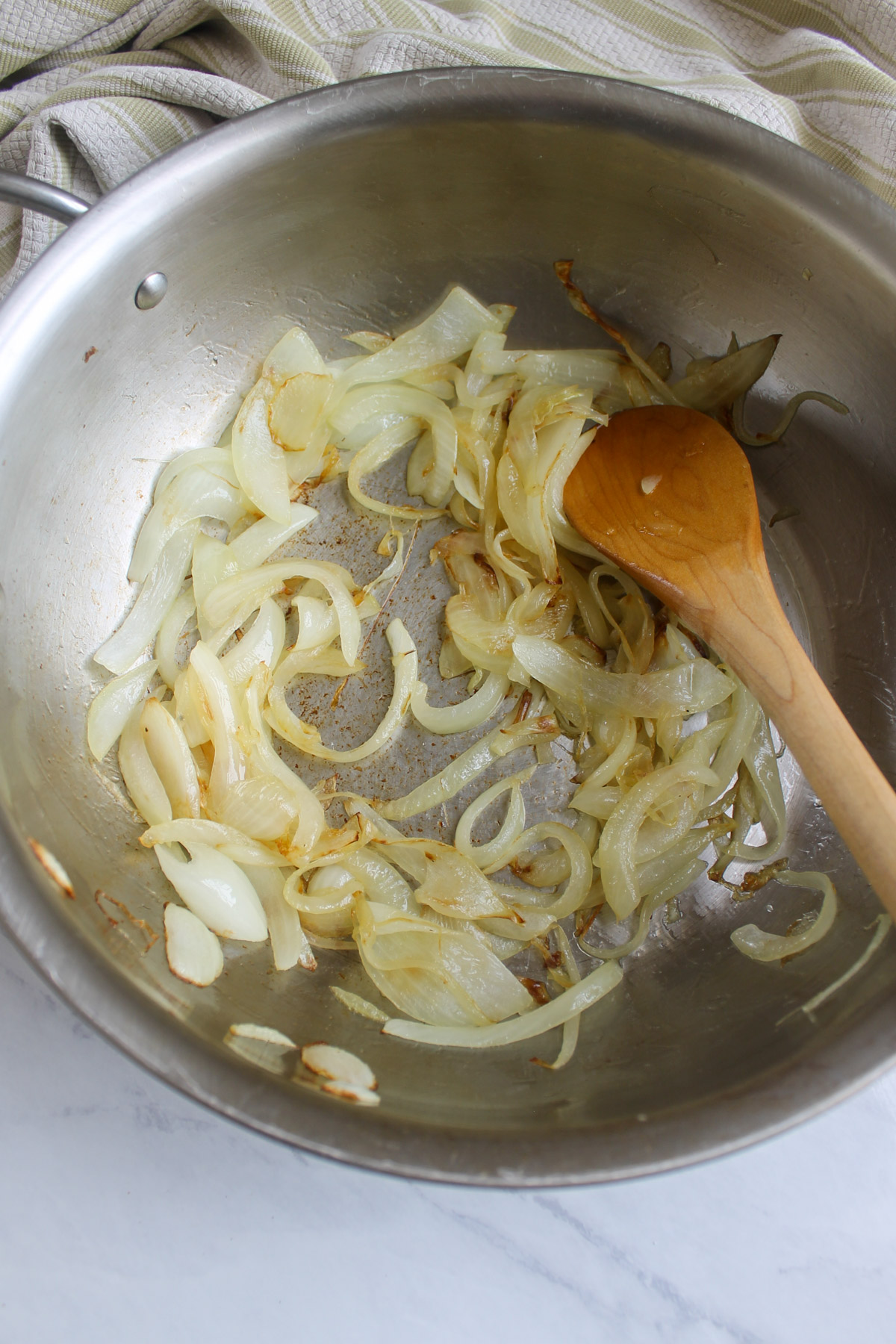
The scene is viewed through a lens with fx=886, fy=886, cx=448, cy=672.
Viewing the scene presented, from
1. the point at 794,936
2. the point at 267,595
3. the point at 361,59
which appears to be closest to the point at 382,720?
the point at 267,595

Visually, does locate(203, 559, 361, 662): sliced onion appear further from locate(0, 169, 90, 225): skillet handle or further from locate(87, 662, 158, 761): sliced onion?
locate(0, 169, 90, 225): skillet handle

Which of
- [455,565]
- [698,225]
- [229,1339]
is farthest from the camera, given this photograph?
[455,565]

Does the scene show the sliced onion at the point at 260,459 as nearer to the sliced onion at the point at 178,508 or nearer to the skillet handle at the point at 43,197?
the sliced onion at the point at 178,508

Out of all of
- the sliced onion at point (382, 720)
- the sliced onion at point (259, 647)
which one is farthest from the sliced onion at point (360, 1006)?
the sliced onion at point (259, 647)

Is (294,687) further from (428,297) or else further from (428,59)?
(428,59)

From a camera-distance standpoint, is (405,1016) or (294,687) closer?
(405,1016)

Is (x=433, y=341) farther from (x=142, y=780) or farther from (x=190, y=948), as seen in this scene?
(x=190, y=948)

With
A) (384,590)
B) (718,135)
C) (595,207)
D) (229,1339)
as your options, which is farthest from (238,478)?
(229,1339)
